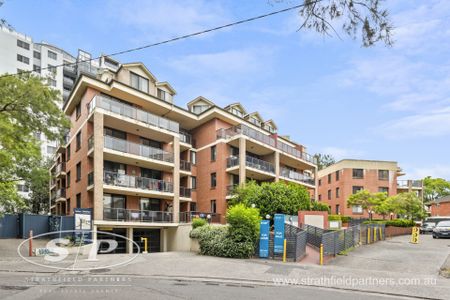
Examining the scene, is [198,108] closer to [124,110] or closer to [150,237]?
[124,110]

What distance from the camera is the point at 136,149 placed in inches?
1070

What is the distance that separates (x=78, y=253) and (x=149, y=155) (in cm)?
1041

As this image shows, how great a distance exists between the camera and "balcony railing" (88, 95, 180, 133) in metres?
25.6

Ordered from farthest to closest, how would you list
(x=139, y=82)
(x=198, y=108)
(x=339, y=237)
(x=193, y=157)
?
(x=198, y=108), (x=193, y=157), (x=139, y=82), (x=339, y=237)

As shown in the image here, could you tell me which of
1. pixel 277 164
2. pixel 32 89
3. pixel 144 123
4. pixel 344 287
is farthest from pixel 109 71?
pixel 344 287

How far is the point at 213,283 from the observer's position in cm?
1157

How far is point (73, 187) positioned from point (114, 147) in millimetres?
7519

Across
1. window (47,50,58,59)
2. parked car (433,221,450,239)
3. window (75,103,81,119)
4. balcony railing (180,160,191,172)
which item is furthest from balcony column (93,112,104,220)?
window (47,50,58,59)

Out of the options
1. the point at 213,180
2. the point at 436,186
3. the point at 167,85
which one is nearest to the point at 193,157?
the point at 213,180

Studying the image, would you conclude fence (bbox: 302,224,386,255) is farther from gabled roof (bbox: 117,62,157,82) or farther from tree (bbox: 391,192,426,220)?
tree (bbox: 391,192,426,220)

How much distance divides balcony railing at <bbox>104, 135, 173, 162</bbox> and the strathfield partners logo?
621 centimetres

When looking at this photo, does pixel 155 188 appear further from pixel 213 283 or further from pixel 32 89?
pixel 213 283

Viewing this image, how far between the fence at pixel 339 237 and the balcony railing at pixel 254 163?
11628 mm

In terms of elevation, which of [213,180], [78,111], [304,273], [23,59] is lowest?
[304,273]
